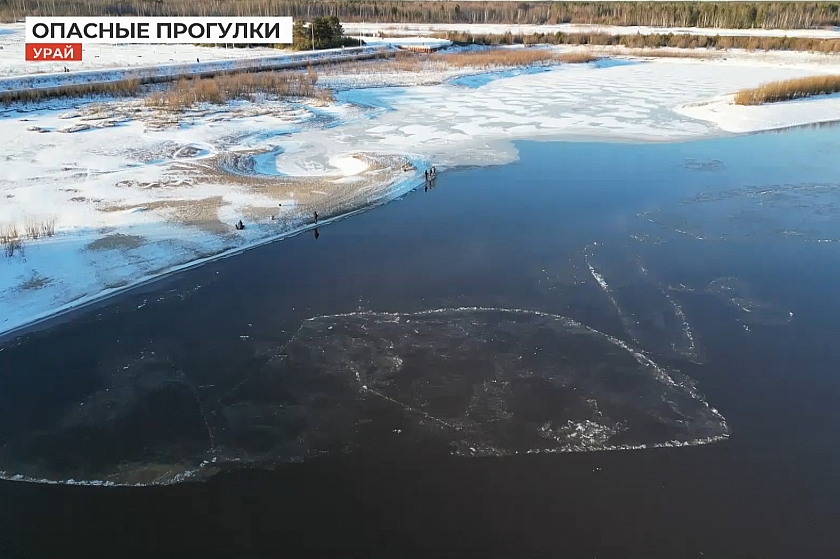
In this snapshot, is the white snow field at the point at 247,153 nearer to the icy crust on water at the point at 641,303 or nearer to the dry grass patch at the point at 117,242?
the dry grass patch at the point at 117,242

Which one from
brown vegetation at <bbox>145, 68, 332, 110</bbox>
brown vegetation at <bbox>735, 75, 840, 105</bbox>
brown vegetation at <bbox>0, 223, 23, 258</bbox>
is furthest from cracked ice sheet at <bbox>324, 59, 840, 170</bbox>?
brown vegetation at <bbox>0, 223, 23, 258</bbox>

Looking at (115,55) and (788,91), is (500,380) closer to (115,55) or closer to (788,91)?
(788,91)

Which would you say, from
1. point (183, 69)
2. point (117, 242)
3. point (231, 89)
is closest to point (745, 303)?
point (117, 242)

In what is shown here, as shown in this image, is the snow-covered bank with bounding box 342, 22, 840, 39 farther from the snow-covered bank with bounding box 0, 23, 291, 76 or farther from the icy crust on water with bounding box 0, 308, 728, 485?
the icy crust on water with bounding box 0, 308, 728, 485

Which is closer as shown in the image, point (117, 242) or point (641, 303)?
point (641, 303)

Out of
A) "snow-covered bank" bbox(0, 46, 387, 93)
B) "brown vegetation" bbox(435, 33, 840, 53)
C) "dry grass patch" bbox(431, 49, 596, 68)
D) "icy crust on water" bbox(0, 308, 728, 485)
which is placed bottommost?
"icy crust on water" bbox(0, 308, 728, 485)
